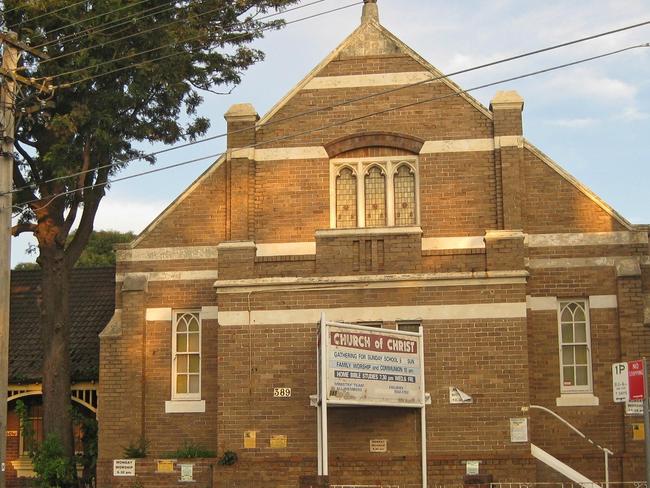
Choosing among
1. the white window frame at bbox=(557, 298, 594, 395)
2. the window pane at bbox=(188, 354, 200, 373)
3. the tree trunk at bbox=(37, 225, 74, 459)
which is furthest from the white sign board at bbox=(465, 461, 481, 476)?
the tree trunk at bbox=(37, 225, 74, 459)

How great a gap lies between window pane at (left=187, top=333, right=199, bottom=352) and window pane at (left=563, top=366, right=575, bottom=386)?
25.5ft

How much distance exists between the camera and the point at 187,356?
23.4 m

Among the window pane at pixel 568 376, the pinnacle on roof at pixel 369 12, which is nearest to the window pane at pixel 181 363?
the window pane at pixel 568 376

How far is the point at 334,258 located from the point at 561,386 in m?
5.33

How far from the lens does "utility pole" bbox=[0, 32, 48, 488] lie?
1861 centimetres

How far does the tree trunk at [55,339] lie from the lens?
79.9 feet

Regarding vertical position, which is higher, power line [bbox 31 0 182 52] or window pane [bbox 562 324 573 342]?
power line [bbox 31 0 182 52]

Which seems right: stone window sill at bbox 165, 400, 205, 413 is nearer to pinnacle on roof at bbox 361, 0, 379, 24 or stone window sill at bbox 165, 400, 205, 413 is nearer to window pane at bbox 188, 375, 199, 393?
window pane at bbox 188, 375, 199, 393

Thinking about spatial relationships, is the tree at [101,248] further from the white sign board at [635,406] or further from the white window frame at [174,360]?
the white sign board at [635,406]

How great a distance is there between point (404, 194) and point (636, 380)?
9.10 meters

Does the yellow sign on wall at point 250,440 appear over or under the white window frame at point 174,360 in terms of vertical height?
under

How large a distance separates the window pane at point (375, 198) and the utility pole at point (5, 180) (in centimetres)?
690

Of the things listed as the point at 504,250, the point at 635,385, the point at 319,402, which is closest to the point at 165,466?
the point at 319,402

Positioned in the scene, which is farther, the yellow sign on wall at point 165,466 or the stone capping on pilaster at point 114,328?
the stone capping on pilaster at point 114,328
